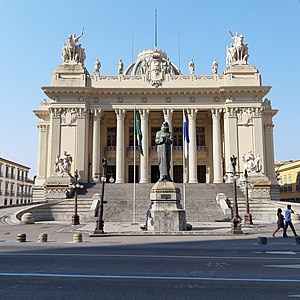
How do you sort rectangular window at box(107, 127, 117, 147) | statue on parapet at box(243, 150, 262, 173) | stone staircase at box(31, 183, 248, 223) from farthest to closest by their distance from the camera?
rectangular window at box(107, 127, 117, 147) → statue on parapet at box(243, 150, 262, 173) → stone staircase at box(31, 183, 248, 223)

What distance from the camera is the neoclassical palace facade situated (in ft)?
147

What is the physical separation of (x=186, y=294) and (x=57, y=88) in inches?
1634

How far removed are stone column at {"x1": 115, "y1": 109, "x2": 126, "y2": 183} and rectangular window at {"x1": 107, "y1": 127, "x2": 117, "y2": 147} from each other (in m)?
4.38

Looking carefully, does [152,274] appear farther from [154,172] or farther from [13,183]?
[13,183]

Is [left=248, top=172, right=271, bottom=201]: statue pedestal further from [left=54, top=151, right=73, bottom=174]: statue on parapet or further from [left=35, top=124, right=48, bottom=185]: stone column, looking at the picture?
[left=35, top=124, right=48, bottom=185]: stone column

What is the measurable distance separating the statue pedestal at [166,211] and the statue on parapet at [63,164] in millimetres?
22940

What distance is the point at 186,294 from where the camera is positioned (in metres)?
6.35

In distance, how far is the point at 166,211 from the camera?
19625 mm

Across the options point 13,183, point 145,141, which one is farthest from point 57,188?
point 13,183

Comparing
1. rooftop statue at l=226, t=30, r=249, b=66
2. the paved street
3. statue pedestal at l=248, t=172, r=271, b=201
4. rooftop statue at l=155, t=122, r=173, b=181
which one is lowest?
the paved street

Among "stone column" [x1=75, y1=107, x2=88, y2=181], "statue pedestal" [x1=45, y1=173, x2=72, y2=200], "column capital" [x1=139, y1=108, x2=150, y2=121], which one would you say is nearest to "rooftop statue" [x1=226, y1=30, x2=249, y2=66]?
"column capital" [x1=139, y1=108, x2=150, y2=121]

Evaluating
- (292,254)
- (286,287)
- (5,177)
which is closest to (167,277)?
(286,287)

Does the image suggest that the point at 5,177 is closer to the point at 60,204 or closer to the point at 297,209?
the point at 60,204

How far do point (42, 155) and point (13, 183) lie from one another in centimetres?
2770
